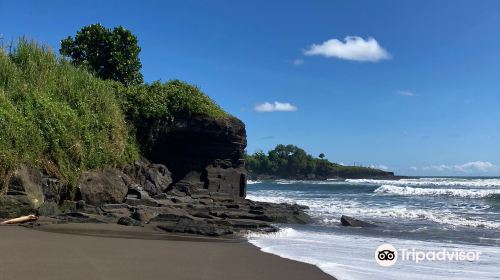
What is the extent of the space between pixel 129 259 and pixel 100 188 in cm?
721

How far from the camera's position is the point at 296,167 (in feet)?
357

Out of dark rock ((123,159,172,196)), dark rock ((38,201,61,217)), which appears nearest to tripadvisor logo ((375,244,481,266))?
dark rock ((38,201,61,217))

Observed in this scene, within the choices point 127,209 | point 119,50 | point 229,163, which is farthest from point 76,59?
point 127,209

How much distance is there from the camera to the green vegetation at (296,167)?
108 metres

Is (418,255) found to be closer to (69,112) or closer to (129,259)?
(129,259)

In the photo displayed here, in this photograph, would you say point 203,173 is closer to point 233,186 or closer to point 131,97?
point 233,186

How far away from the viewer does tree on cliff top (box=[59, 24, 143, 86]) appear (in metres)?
23.9

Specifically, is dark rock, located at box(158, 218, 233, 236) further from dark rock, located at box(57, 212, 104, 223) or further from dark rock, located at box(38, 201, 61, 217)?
dark rock, located at box(38, 201, 61, 217)

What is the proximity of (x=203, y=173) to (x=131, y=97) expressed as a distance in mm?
4275

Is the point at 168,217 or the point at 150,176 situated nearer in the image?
the point at 168,217

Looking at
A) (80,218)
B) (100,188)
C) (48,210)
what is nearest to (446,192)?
(100,188)

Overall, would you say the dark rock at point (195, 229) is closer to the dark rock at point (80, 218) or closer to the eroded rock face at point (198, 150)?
the dark rock at point (80, 218)

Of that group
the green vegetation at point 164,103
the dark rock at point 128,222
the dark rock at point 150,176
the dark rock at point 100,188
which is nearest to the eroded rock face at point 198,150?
the green vegetation at point 164,103

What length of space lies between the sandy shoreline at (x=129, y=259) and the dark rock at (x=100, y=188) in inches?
156
